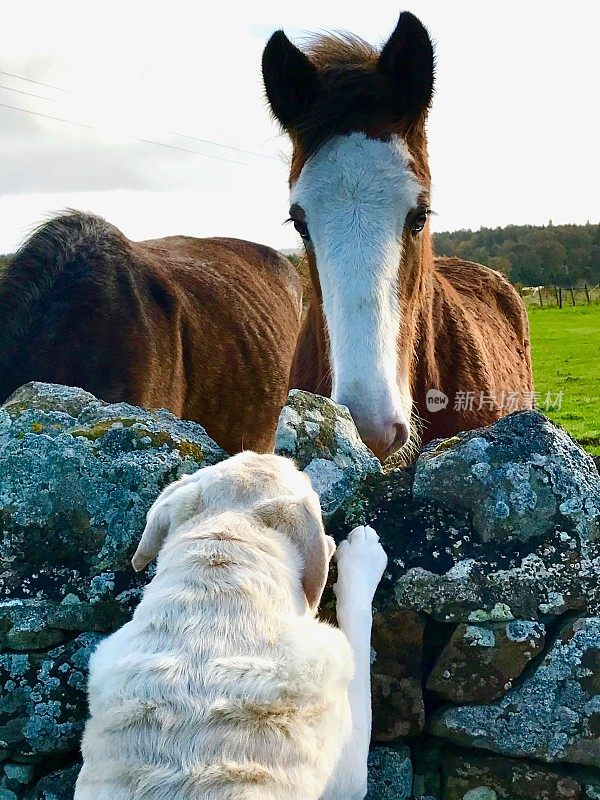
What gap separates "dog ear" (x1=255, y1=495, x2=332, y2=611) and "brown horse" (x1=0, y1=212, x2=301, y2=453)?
1593 mm

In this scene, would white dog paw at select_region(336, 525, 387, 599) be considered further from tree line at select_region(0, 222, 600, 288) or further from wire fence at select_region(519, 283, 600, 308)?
wire fence at select_region(519, 283, 600, 308)

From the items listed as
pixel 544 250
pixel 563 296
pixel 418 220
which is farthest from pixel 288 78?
pixel 563 296

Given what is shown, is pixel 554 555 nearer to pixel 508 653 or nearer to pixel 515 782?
pixel 508 653

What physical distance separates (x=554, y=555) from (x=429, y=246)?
9.33 ft

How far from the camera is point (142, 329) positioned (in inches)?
212

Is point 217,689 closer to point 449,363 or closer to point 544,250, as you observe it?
point 449,363

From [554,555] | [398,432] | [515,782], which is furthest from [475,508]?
[398,432]

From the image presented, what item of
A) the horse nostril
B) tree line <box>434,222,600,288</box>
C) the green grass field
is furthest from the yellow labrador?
tree line <box>434,222,600,288</box>

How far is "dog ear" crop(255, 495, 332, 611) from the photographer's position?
2.26 meters

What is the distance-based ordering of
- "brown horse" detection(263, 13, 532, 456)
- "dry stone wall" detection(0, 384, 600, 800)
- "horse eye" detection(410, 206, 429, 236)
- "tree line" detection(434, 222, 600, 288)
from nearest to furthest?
"dry stone wall" detection(0, 384, 600, 800), "brown horse" detection(263, 13, 532, 456), "horse eye" detection(410, 206, 429, 236), "tree line" detection(434, 222, 600, 288)

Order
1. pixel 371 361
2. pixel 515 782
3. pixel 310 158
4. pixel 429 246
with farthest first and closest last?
pixel 429 246, pixel 310 158, pixel 371 361, pixel 515 782

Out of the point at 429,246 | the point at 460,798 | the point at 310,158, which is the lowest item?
the point at 460,798

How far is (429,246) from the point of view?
4797mm

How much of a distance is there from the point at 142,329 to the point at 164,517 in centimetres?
328
